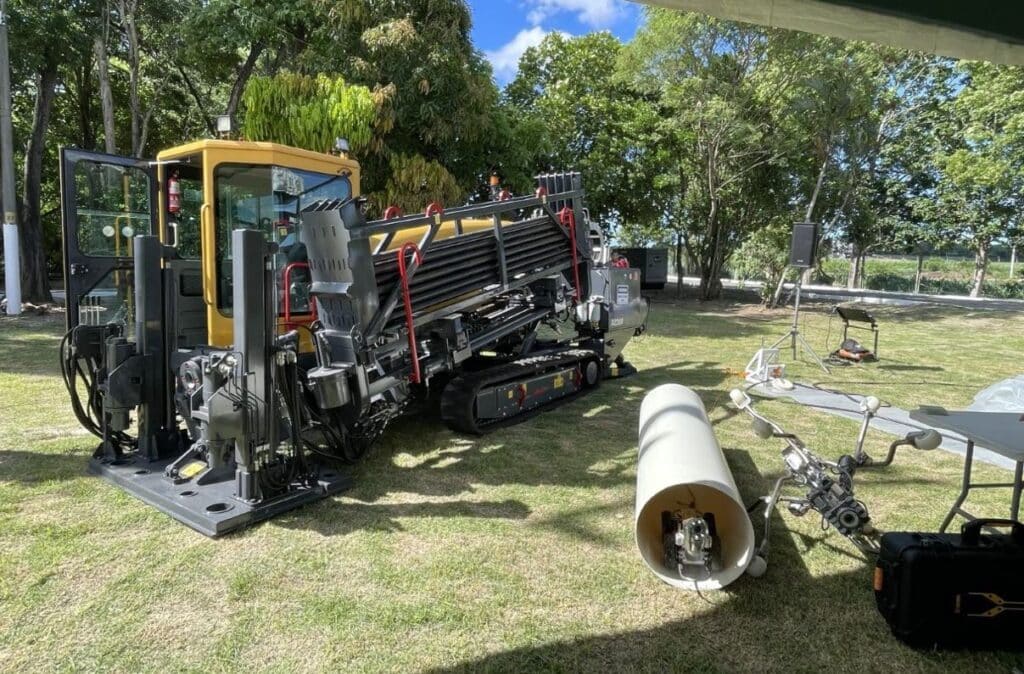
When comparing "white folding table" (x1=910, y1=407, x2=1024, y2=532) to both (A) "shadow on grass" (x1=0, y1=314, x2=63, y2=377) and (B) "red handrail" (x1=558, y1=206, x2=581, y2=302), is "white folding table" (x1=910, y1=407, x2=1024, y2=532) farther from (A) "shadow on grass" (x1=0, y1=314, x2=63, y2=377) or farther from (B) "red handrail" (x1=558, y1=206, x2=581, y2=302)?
(A) "shadow on grass" (x1=0, y1=314, x2=63, y2=377)

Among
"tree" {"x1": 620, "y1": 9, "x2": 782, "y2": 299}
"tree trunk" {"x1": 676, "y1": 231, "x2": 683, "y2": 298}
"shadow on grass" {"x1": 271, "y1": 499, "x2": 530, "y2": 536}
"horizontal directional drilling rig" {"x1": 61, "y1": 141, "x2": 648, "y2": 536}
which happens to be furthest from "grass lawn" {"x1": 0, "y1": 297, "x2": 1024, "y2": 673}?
"tree trunk" {"x1": 676, "y1": 231, "x2": 683, "y2": 298}

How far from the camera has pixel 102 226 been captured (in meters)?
4.75

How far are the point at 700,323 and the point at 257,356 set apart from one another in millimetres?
12567

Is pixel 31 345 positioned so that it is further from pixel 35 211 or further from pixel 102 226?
pixel 35 211

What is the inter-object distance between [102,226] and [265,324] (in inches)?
87.0

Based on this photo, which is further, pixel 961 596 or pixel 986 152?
pixel 986 152

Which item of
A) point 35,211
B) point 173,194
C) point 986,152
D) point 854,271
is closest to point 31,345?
point 173,194

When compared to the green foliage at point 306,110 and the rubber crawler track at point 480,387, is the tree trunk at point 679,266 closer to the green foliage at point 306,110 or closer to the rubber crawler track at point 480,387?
the green foliage at point 306,110

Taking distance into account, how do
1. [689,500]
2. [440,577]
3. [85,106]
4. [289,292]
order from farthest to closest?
[85,106]
[289,292]
[689,500]
[440,577]

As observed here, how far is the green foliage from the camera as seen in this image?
9.69 meters

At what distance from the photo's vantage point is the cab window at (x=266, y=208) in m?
4.50

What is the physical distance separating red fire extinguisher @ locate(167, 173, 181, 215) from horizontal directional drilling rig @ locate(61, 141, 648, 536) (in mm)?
15

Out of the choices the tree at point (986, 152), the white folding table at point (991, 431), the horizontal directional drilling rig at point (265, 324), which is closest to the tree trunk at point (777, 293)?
the tree at point (986, 152)

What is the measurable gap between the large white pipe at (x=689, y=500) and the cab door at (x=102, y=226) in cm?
407
